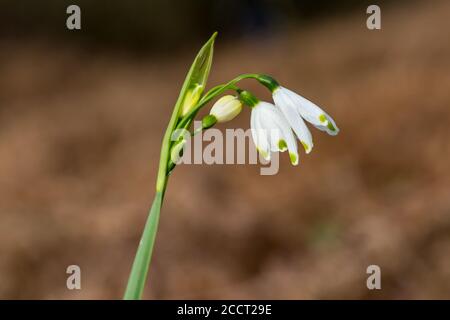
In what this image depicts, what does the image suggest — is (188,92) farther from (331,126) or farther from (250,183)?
(250,183)

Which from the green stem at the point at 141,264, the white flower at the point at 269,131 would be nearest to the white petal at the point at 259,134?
the white flower at the point at 269,131

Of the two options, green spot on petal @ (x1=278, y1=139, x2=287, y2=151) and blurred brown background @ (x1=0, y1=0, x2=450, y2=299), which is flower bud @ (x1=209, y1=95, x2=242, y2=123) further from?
blurred brown background @ (x1=0, y1=0, x2=450, y2=299)

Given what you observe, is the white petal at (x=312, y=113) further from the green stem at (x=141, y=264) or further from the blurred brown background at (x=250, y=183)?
the blurred brown background at (x=250, y=183)

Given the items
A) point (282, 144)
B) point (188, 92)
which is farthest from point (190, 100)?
point (282, 144)

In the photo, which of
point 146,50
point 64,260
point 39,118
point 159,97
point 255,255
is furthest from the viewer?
point 146,50

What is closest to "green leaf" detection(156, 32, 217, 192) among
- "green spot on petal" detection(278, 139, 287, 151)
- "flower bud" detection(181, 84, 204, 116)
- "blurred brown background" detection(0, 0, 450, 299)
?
"flower bud" detection(181, 84, 204, 116)
